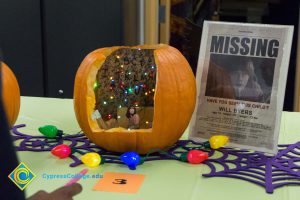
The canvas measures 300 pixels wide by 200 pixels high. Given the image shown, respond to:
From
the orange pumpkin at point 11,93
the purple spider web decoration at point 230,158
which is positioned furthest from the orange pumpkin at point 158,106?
the orange pumpkin at point 11,93

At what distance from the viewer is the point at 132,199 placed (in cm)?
72

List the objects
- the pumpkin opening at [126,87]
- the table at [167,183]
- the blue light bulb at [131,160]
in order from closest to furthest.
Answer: the table at [167,183] < the blue light bulb at [131,160] < the pumpkin opening at [126,87]

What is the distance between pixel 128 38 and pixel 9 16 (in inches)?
27.4

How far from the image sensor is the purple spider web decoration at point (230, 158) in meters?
0.80

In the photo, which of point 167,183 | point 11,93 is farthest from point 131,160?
point 11,93

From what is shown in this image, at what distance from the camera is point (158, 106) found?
35.2 inches

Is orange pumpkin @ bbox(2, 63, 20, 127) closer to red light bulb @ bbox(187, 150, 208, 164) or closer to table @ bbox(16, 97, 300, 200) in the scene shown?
table @ bbox(16, 97, 300, 200)

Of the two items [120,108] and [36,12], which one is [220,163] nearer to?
[120,108]

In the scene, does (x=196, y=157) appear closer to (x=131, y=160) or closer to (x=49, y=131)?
(x=131, y=160)

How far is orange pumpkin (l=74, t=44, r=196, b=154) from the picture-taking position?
2.94 feet

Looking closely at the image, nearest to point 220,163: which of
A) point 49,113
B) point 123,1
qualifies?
point 49,113

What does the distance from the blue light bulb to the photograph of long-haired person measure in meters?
0.24

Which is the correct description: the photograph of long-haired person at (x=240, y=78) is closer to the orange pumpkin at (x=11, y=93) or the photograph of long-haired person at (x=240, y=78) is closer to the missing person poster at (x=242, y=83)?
the missing person poster at (x=242, y=83)

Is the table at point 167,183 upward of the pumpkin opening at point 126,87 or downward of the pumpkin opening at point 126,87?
downward
